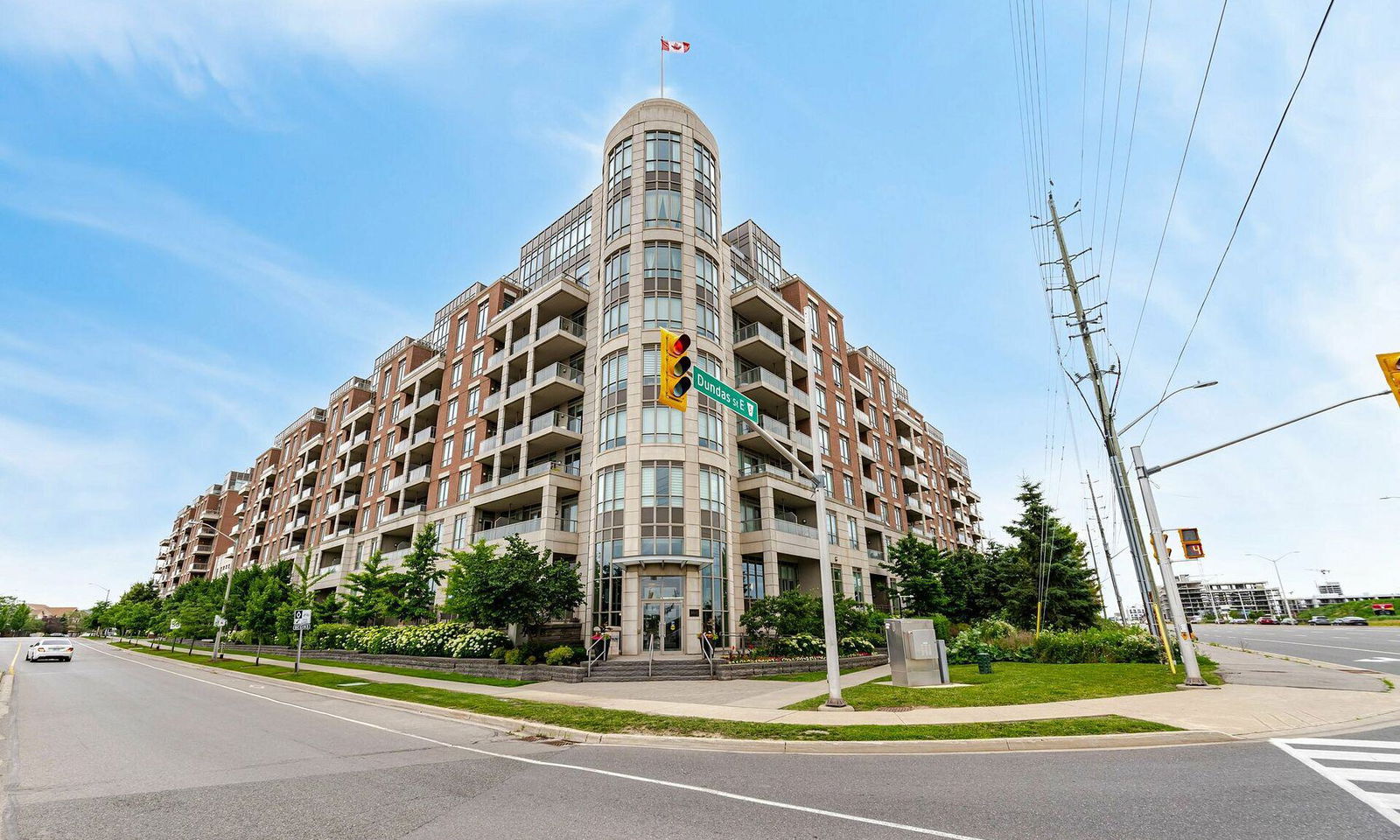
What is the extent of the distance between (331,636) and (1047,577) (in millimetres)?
42589

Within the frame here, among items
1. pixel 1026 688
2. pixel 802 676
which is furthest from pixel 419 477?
pixel 1026 688

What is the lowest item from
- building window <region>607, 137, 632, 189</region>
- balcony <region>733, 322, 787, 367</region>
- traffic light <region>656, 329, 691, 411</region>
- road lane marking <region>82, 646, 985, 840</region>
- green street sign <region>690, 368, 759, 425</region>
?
road lane marking <region>82, 646, 985, 840</region>

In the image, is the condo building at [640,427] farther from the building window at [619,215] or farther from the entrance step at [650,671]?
the entrance step at [650,671]

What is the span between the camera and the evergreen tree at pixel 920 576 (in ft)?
129

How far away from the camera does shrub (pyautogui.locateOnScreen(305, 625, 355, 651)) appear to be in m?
37.5

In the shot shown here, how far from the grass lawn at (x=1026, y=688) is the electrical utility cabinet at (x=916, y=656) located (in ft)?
1.95

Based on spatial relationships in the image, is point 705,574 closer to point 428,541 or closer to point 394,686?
point 394,686

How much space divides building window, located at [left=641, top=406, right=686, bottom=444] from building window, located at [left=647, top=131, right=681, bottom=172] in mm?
15525

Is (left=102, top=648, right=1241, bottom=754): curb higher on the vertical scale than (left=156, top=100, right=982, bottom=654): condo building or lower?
lower

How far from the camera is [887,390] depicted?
192ft

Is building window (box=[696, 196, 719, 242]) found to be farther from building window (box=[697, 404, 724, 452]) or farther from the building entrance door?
the building entrance door

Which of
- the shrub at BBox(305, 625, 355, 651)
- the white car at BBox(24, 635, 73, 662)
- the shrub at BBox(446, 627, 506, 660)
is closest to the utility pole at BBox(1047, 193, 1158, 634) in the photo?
the shrub at BBox(446, 627, 506, 660)

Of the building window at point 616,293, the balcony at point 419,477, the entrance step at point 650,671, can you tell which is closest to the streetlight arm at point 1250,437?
the entrance step at point 650,671

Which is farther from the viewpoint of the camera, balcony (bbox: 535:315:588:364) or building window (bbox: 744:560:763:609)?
balcony (bbox: 535:315:588:364)
